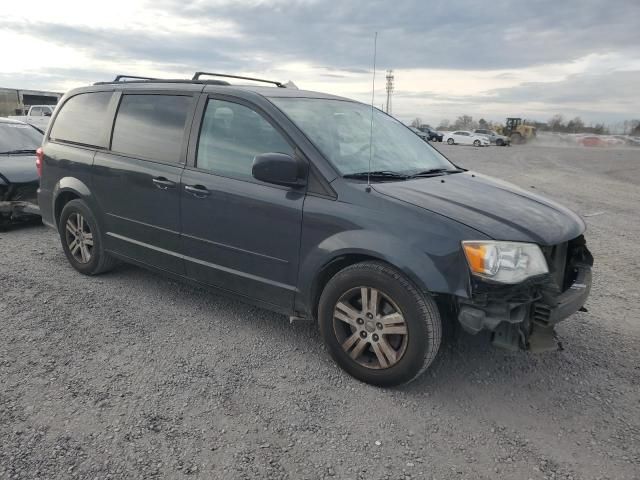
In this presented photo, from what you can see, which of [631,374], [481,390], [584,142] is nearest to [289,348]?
[481,390]

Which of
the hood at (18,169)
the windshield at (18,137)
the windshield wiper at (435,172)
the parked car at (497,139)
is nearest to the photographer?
the windshield wiper at (435,172)

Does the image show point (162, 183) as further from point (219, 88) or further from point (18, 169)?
point (18, 169)

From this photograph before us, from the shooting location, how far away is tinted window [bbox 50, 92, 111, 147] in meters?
4.67

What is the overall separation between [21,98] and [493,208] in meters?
42.0

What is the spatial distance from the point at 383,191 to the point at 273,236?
819 millimetres

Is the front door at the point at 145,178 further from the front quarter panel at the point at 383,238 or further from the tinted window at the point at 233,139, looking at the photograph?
the front quarter panel at the point at 383,238

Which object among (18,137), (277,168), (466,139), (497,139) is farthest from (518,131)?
(277,168)

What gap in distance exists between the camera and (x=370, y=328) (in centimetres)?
311

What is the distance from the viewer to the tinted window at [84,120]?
4672 mm

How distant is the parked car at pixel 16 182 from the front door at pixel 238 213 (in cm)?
365

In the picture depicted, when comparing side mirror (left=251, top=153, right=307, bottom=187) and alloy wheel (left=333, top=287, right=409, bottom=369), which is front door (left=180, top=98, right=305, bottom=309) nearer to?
side mirror (left=251, top=153, right=307, bottom=187)

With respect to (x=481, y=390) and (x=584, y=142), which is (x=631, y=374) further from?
(x=584, y=142)

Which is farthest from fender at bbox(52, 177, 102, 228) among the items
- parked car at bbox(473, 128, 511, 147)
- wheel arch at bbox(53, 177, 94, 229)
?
parked car at bbox(473, 128, 511, 147)

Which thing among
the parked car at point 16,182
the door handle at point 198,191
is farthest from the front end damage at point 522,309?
the parked car at point 16,182
